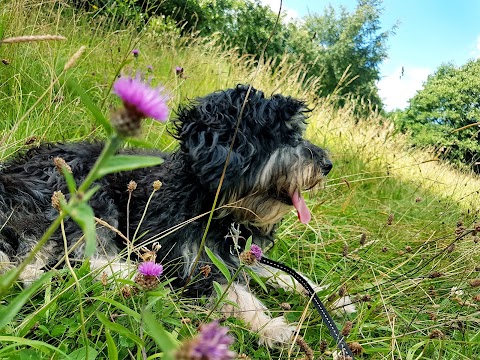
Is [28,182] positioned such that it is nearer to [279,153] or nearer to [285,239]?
[279,153]

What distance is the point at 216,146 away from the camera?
244 cm

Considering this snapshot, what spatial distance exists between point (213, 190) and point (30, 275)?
1036 millimetres

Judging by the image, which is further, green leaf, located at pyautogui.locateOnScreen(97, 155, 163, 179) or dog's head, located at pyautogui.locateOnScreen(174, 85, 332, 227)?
dog's head, located at pyautogui.locateOnScreen(174, 85, 332, 227)

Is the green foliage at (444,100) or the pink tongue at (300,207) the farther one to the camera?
the green foliage at (444,100)

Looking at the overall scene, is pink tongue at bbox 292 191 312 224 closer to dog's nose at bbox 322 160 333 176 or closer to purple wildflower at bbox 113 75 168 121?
dog's nose at bbox 322 160 333 176

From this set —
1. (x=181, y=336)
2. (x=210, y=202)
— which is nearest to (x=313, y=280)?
(x=210, y=202)

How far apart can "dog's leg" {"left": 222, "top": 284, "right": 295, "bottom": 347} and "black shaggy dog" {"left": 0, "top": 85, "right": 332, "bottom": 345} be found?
1 cm

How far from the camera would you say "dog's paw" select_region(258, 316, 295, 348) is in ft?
6.71

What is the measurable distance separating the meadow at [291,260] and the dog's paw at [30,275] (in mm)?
112

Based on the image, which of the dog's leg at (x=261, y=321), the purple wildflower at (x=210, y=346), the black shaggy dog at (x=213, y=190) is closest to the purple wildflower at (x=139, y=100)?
the purple wildflower at (x=210, y=346)

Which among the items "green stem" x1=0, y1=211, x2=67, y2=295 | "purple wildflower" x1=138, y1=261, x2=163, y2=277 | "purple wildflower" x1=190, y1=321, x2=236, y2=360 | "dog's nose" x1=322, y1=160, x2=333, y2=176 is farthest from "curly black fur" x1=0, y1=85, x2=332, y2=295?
"purple wildflower" x1=190, y1=321, x2=236, y2=360

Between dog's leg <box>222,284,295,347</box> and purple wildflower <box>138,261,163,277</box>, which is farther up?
purple wildflower <box>138,261,163,277</box>

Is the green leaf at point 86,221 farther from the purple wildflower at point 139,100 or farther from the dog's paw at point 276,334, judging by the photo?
the dog's paw at point 276,334

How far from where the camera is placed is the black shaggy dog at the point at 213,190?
8.04ft
